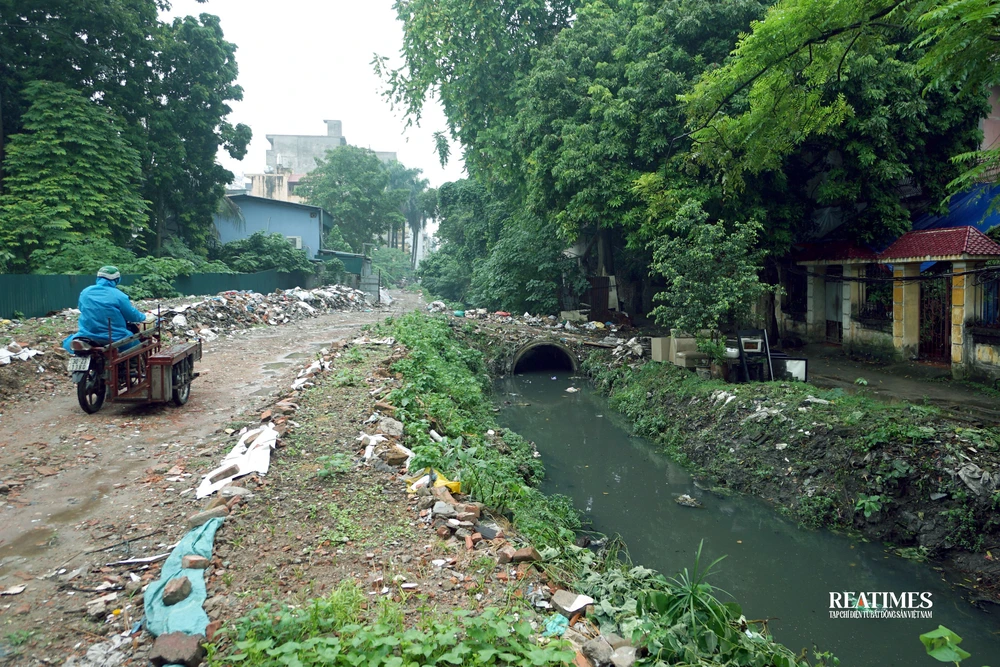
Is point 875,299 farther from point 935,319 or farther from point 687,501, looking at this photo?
point 687,501

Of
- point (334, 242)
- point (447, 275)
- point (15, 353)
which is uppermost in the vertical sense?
point (334, 242)

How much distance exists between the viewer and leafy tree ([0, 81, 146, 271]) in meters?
18.2

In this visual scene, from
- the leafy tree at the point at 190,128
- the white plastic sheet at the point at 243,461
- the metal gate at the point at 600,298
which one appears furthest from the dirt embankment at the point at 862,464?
the leafy tree at the point at 190,128

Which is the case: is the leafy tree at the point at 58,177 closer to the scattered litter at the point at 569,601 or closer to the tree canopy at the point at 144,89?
the tree canopy at the point at 144,89

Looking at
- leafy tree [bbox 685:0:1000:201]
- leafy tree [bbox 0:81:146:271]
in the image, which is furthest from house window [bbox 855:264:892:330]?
leafy tree [bbox 0:81:146:271]

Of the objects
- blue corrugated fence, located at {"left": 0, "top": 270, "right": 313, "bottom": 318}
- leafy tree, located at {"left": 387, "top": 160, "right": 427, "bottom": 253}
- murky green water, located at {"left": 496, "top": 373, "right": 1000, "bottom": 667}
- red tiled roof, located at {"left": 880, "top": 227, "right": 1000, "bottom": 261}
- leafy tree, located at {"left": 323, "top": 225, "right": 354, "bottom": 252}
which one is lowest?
murky green water, located at {"left": 496, "top": 373, "right": 1000, "bottom": 667}

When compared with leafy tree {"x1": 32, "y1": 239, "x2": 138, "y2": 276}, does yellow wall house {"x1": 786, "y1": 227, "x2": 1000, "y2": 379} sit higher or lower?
lower

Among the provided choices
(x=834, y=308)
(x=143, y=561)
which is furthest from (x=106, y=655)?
(x=834, y=308)

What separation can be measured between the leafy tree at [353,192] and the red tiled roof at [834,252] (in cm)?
3263

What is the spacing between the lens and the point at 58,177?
18.8 m

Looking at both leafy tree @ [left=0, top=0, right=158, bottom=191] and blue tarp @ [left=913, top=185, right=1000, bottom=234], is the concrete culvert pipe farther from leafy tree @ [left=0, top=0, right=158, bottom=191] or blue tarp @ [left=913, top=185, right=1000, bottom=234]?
leafy tree @ [left=0, top=0, right=158, bottom=191]

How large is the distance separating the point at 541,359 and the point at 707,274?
29.3 feet

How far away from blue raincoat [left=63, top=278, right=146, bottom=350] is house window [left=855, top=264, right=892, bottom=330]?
13901mm

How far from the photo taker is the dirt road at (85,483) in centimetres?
388
